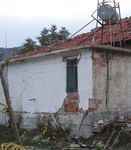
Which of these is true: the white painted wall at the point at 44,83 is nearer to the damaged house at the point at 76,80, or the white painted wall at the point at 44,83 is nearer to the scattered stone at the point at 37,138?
the damaged house at the point at 76,80

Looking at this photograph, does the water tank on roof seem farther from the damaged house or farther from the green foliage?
the green foliage

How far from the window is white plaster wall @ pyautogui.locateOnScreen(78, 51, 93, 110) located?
0.91 ft

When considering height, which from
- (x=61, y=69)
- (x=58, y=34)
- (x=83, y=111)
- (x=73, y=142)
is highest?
(x=58, y=34)

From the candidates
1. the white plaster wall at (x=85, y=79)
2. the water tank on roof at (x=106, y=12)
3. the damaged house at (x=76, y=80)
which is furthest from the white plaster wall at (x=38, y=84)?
the water tank on roof at (x=106, y=12)

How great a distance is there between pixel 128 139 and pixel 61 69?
154 inches

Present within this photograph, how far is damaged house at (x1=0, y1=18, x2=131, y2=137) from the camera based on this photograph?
12969 mm

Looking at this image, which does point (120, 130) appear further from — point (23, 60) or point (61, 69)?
point (23, 60)

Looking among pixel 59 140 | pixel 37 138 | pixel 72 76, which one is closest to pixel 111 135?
pixel 59 140

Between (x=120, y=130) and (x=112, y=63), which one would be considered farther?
(x=112, y=63)

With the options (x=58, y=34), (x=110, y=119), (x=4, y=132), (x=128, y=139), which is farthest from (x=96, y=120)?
(x=58, y=34)

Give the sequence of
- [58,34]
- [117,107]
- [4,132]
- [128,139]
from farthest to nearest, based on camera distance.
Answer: [58,34]
[4,132]
[117,107]
[128,139]

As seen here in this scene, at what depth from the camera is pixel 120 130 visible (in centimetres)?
1174

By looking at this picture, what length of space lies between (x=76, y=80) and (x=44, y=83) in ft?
5.75

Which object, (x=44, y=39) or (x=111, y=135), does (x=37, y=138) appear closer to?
(x=111, y=135)
